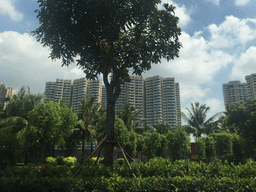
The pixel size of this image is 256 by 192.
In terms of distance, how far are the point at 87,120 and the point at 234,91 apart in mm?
71946

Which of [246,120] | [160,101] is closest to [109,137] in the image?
[246,120]

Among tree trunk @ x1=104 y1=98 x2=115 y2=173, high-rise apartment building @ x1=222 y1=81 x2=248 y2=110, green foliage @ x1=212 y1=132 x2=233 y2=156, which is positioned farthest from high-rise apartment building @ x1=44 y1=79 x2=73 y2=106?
tree trunk @ x1=104 y1=98 x2=115 y2=173

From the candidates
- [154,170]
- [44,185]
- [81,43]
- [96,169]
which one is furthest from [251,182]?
[81,43]

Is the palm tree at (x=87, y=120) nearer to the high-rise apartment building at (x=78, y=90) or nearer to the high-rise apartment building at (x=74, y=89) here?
the high-rise apartment building at (x=74, y=89)

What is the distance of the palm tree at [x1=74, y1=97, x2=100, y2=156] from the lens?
1330 inches

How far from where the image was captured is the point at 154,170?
29.7 feet

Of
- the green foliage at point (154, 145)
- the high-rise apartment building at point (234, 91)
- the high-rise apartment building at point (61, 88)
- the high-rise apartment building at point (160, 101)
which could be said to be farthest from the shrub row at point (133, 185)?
the high-rise apartment building at point (234, 91)

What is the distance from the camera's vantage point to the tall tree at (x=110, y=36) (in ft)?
32.0

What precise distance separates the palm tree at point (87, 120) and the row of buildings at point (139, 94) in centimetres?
3797

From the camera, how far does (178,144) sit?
100 feet

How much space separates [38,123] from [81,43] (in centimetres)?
1794

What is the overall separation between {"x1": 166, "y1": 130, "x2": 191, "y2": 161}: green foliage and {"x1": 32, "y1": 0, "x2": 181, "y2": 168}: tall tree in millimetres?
21005

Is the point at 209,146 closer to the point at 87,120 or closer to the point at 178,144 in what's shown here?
the point at 178,144

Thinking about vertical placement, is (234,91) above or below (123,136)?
above
